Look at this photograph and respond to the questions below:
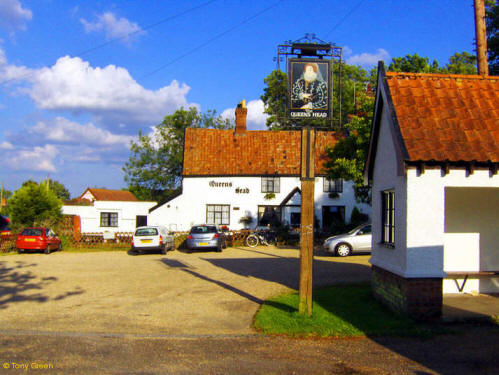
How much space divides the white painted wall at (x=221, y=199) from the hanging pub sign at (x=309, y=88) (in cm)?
2295

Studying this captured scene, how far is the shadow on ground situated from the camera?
1166 cm

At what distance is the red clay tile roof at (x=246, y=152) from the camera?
3309 centimetres

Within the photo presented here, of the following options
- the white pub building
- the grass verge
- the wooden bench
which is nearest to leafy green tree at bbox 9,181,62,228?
the white pub building

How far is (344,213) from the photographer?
32.7m

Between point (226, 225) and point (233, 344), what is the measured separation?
2522cm

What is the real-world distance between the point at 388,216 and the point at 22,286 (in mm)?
10707

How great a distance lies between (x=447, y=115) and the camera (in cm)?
966

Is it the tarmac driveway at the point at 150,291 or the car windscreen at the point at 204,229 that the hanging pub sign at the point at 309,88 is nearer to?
the tarmac driveway at the point at 150,291

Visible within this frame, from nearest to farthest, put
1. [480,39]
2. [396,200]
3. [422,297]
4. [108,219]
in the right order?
[422,297] < [396,200] < [480,39] < [108,219]

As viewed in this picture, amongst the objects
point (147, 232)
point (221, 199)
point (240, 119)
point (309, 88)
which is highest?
point (240, 119)

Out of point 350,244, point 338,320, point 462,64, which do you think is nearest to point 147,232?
point 350,244

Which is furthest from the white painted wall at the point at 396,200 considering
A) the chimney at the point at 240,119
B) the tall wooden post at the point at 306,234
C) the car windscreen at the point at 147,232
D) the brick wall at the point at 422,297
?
the chimney at the point at 240,119

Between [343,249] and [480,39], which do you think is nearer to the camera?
[480,39]

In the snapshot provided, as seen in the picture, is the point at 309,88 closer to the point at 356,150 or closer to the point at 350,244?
the point at 356,150
